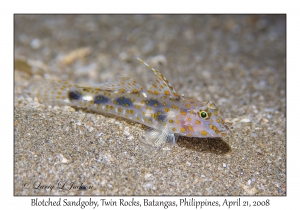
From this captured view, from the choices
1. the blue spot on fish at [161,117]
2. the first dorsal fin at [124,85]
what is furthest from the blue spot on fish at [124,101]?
the blue spot on fish at [161,117]

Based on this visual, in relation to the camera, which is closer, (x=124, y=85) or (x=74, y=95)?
(x=124, y=85)

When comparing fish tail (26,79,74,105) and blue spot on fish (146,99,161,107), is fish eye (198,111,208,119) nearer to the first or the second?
blue spot on fish (146,99,161,107)

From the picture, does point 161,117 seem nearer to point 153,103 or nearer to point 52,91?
point 153,103

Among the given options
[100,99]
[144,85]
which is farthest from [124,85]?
[144,85]

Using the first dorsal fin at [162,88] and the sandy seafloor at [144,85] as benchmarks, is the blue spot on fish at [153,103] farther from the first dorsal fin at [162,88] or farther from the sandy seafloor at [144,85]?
the sandy seafloor at [144,85]

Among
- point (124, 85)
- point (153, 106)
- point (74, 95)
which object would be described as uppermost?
point (124, 85)

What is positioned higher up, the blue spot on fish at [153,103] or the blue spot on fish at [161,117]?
the blue spot on fish at [153,103]
